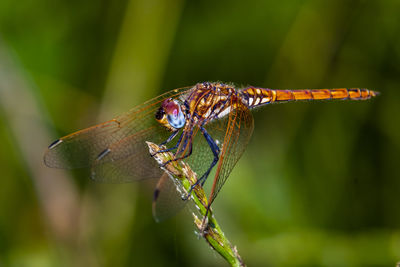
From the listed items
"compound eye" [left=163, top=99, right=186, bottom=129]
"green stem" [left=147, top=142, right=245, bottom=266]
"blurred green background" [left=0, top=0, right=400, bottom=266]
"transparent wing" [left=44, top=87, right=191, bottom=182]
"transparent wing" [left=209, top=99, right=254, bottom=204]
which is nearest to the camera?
"green stem" [left=147, top=142, right=245, bottom=266]

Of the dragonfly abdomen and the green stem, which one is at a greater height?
the dragonfly abdomen

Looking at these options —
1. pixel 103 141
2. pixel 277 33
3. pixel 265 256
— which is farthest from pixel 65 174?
pixel 277 33

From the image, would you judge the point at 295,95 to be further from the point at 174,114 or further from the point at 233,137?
the point at 174,114

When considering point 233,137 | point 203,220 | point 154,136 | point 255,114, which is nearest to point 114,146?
point 154,136

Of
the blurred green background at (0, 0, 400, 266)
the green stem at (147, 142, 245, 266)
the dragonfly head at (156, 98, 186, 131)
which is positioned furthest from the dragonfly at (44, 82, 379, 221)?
the blurred green background at (0, 0, 400, 266)

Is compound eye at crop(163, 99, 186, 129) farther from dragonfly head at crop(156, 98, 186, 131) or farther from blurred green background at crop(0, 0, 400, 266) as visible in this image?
blurred green background at crop(0, 0, 400, 266)

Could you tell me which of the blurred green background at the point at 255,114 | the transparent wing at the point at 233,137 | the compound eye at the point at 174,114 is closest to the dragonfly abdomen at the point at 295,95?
the blurred green background at the point at 255,114

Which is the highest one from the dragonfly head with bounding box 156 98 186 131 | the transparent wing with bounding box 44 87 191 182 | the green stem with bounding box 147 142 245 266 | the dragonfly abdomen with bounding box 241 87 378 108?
the dragonfly abdomen with bounding box 241 87 378 108
